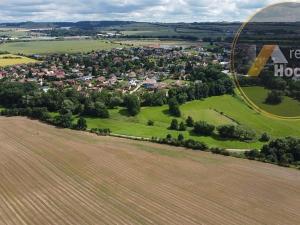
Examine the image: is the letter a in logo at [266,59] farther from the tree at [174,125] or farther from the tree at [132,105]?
the tree at [132,105]

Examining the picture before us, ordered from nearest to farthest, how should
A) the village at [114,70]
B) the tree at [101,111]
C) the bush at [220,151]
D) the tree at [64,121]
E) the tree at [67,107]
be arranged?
the bush at [220,151]
the tree at [64,121]
the tree at [101,111]
the tree at [67,107]
the village at [114,70]

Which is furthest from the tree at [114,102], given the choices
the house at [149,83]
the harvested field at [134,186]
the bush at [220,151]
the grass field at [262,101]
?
the grass field at [262,101]

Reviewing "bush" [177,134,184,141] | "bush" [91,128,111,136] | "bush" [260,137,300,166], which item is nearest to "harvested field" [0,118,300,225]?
"bush" [260,137,300,166]

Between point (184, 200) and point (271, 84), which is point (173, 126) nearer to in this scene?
point (271, 84)

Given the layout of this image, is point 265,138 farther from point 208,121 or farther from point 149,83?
point 149,83

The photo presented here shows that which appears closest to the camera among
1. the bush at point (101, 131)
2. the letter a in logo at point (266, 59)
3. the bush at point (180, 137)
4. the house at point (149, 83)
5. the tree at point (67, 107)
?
the letter a in logo at point (266, 59)

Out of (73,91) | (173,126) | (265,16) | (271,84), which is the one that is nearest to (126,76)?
(73,91)
